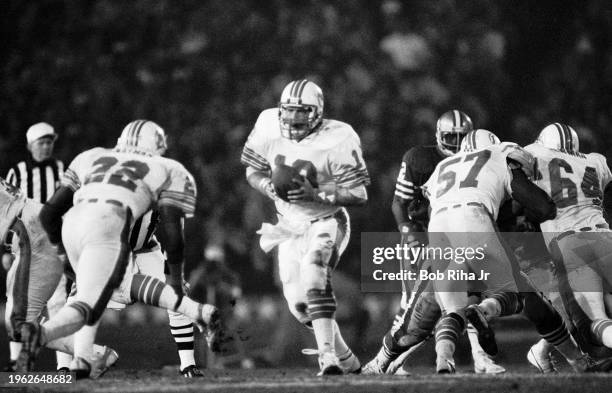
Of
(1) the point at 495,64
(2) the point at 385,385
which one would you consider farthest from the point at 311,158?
(1) the point at 495,64

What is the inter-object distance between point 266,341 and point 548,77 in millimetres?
3762

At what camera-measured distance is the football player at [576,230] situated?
5312 millimetres

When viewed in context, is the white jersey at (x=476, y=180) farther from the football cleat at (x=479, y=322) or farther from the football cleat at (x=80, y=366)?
the football cleat at (x=80, y=366)

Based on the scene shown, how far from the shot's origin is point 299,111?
17.8 feet

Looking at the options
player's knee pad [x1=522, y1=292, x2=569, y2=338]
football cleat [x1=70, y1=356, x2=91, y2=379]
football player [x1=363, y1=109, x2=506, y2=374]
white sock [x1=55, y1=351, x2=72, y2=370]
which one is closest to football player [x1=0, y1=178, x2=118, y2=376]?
white sock [x1=55, y1=351, x2=72, y2=370]

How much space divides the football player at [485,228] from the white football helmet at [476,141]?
1.41ft

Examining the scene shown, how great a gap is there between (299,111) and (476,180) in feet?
3.35

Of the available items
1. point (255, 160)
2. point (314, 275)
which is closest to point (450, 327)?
point (314, 275)

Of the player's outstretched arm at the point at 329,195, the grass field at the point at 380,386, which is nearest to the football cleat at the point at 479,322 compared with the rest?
the grass field at the point at 380,386

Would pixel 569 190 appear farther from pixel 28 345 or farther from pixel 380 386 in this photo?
pixel 28 345

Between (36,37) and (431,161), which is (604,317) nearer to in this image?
(431,161)

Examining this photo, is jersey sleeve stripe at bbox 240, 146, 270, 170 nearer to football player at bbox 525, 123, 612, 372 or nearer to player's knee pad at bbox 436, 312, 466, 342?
player's knee pad at bbox 436, 312, 466, 342

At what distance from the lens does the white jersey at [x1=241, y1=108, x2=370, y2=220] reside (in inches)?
210

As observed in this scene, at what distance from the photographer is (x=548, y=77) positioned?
956 cm
